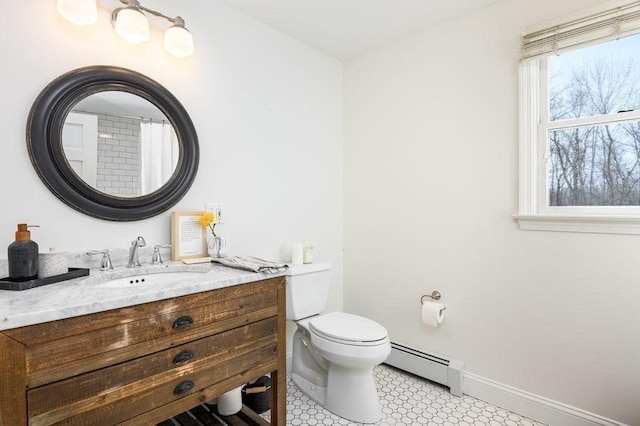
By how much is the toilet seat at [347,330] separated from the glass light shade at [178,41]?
160 centimetres

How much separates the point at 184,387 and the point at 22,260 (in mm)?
720

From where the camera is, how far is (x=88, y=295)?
108 centimetres

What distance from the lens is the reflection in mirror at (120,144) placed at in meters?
1.49

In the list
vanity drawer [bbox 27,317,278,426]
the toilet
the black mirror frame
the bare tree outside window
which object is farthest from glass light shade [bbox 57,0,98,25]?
the bare tree outside window

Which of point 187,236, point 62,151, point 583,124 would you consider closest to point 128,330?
point 187,236

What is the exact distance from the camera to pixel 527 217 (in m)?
1.84

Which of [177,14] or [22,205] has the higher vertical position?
[177,14]

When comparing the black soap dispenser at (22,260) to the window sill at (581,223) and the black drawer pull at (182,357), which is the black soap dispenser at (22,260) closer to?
the black drawer pull at (182,357)

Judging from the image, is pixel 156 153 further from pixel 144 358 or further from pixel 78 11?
pixel 144 358

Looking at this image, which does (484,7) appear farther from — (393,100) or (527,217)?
(527,217)

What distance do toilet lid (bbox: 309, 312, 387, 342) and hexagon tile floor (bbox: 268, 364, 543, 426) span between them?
447 millimetres

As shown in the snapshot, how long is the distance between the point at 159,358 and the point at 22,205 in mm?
837

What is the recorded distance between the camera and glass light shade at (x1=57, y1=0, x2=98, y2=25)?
1371 millimetres

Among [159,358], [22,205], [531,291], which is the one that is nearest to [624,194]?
[531,291]
